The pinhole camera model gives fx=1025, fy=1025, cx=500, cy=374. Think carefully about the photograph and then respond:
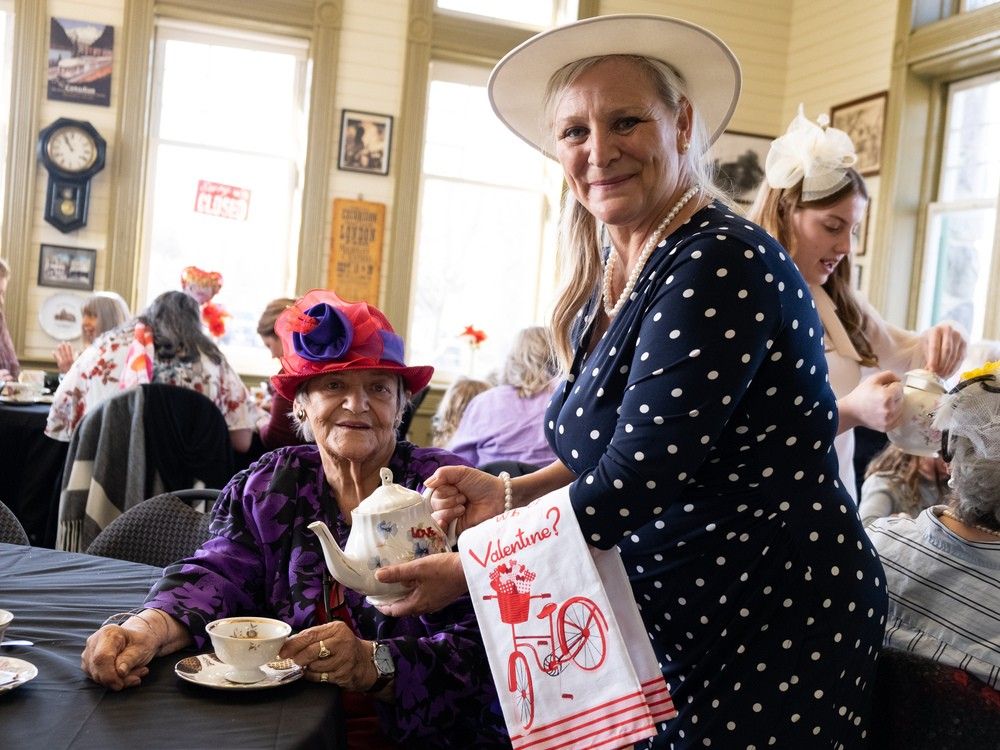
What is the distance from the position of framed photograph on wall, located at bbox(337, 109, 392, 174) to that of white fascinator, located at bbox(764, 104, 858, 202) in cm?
479

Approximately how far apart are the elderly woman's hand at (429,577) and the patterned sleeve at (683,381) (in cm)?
22

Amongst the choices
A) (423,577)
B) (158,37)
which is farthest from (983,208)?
(423,577)

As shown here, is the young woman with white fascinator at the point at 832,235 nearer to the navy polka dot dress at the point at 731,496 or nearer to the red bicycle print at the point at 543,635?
the navy polka dot dress at the point at 731,496

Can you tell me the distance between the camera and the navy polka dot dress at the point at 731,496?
124 cm

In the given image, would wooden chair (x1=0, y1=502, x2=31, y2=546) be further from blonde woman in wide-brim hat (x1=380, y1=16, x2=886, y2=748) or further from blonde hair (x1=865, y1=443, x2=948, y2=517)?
blonde hair (x1=865, y1=443, x2=948, y2=517)

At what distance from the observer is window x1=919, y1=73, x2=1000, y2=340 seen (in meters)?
6.05

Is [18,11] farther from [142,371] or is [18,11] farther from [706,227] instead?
[706,227]

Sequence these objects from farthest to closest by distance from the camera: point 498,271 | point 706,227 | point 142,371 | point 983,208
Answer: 1. point 498,271
2. point 983,208
3. point 142,371
4. point 706,227

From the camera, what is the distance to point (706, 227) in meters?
1.33

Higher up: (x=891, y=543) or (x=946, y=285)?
(x=946, y=285)

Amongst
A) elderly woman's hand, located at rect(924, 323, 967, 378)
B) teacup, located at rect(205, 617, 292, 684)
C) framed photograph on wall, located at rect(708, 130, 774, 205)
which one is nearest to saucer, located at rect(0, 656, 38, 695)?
teacup, located at rect(205, 617, 292, 684)

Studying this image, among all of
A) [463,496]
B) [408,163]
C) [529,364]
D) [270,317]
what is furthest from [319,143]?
[463,496]

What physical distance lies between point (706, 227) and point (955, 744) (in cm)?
78

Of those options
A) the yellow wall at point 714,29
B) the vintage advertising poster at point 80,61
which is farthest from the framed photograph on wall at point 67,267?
the vintage advertising poster at point 80,61
